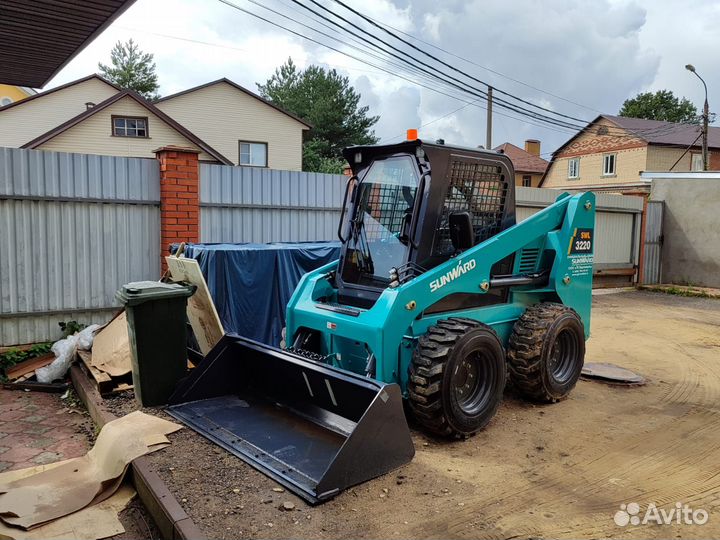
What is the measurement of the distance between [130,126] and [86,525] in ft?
64.0

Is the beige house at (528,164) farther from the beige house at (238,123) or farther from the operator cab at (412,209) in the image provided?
the operator cab at (412,209)

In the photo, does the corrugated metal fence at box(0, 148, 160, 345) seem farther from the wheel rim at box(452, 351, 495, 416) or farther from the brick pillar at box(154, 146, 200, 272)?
the wheel rim at box(452, 351, 495, 416)

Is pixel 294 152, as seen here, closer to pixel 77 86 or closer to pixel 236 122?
pixel 236 122

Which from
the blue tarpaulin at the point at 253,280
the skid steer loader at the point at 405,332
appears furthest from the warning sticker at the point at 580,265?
the blue tarpaulin at the point at 253,280

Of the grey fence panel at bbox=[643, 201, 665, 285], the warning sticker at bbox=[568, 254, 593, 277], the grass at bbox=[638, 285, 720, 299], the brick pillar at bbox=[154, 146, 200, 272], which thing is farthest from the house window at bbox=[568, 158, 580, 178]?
the brick pillar at bbox=[154, 146, 200, 272]

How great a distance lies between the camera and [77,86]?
78.8ft

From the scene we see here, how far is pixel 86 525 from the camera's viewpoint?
3371mm

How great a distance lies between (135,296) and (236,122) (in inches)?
857

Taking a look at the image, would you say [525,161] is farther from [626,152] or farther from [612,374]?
[612,374]

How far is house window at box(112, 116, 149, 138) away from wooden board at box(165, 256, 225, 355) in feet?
52.5

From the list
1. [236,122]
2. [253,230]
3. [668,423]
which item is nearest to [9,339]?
[253,230]

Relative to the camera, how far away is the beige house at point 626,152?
32719 millimetres

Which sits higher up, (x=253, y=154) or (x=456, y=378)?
(x=253, y=154)

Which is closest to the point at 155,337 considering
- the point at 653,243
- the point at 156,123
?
the point at 653,243
